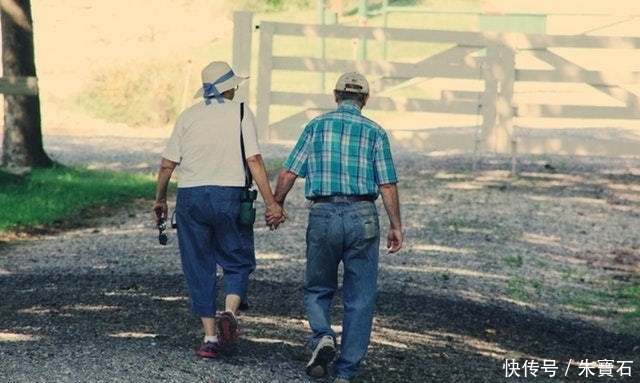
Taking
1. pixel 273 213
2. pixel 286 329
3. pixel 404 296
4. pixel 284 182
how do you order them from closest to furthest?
pixel 284 182 → pixel 273 213 → pixel 286 329 → pixel 404 296

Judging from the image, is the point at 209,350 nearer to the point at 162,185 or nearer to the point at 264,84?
the point at 162,185

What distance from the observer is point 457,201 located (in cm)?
1930

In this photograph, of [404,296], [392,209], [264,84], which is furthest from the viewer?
[264,84]

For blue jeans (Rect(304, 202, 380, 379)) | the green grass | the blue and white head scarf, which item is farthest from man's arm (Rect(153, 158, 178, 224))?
the green grass

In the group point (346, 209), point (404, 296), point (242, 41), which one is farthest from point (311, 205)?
point (242, 41)

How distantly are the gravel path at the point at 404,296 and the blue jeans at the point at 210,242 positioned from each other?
365mm

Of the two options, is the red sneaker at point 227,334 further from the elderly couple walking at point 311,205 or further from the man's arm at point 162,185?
the man's arm at point 162,185

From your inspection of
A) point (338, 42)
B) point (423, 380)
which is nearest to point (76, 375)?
point (423, 380)

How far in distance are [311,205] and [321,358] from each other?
83 centimetres

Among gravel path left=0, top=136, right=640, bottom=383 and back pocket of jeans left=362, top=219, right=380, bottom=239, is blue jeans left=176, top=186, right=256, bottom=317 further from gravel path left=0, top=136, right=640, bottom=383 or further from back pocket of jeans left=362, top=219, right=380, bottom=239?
back pocket of jeans left=362, top=219, right=380, bottom=239

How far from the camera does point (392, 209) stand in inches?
348

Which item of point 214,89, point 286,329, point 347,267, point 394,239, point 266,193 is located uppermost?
point 214,89

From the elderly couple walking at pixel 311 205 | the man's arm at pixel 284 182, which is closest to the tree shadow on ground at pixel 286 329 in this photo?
the elderly couple walking at pixel 311 205

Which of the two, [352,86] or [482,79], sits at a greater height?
[352,86]
